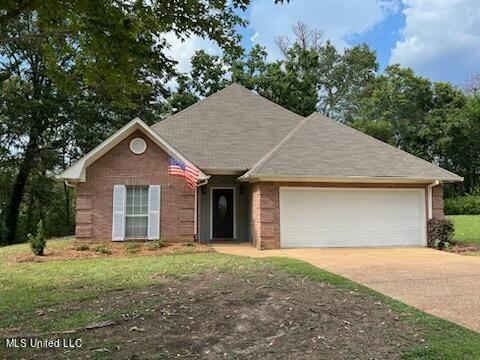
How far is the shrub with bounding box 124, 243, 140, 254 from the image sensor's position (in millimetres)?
12727

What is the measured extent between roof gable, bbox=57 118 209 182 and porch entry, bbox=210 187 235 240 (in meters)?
2.61

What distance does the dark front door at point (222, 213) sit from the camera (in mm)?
16859

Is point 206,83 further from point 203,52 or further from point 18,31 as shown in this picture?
point 18,31

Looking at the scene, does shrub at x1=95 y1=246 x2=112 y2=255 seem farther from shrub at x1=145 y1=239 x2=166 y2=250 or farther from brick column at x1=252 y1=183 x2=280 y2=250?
brick column at x1=252 y1=183 x2=280 y2=250

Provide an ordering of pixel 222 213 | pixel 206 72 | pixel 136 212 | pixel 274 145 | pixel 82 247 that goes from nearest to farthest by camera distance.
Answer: pixel 82 247, pixel 136 212, pixel 222 213, pixel 274 145, pixel 206 72

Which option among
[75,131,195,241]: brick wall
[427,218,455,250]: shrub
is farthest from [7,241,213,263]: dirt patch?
[427,218,455,250]: shrub

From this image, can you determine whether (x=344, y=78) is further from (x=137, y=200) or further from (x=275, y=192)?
(x=137, y=200)

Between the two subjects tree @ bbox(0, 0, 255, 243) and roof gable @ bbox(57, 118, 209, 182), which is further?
roof gable @ bbox(57, 118, 209, 182)

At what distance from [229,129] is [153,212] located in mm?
5905

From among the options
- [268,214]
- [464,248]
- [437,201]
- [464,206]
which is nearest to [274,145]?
[268,214]

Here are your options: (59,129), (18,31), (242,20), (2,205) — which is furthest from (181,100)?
(242,20)

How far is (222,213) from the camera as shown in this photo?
16953 millimetres

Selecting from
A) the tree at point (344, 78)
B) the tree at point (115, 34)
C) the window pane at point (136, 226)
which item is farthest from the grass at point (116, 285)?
the tree at point (344, 78)

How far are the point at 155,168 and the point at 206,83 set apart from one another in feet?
54.1
